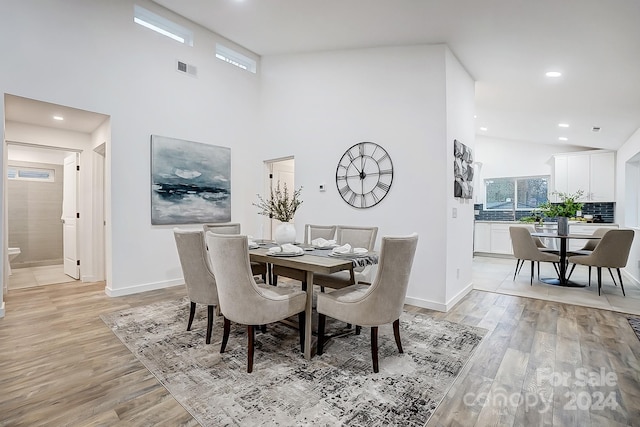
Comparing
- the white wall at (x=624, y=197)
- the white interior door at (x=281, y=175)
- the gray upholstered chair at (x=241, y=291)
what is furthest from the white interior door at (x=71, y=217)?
the white wall at (x=624, y=197)

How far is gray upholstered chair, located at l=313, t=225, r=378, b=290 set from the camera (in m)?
3.17

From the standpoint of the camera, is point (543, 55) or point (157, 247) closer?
point (543, 55)

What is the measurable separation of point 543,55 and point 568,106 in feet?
5.55

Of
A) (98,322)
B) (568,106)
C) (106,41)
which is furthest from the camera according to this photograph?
(568,106)

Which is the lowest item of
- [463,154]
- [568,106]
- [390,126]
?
[463,154]

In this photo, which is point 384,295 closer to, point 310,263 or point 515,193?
point 310,263

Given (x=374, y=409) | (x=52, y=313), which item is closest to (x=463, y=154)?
(x=374, y=409)

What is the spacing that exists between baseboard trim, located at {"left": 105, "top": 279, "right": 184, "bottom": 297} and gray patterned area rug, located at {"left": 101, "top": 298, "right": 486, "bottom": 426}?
100 cm

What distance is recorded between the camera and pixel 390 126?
4.04m

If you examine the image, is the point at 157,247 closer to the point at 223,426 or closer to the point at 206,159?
the point at 206,159

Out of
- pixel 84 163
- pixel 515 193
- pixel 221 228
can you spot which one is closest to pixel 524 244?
pixel 515 193

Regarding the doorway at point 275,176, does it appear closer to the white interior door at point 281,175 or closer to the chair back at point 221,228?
the white interior door at point 281,175

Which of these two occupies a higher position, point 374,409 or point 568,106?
point 568,106

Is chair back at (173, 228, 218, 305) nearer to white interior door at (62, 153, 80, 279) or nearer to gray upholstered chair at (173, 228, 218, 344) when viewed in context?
gray upholstered chair at (173, 228, 218, 344)
